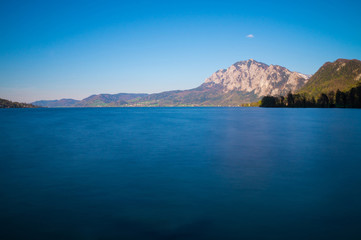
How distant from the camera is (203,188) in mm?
15203

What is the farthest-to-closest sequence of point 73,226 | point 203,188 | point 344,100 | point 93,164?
point 344,100, point 93,164, point 203,188, point 73,226

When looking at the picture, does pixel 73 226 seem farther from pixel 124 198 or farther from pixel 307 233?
pixel 307 233

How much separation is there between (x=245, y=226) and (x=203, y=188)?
5.12 meters

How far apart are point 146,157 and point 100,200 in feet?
41.5

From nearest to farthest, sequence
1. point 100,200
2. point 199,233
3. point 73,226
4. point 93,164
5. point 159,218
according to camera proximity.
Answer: point 199,233, point 73,226, point 159,218, point 100,200, point 93,164

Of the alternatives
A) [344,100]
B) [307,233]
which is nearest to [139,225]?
[307,233]

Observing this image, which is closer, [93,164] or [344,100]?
[93,164]

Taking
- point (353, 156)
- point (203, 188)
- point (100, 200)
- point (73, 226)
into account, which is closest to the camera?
point (73, 226)

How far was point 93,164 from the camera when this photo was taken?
22453mm

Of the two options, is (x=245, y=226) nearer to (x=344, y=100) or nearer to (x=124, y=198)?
(x=124, y=198)

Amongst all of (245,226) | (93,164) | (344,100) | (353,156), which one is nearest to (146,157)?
(93,164)

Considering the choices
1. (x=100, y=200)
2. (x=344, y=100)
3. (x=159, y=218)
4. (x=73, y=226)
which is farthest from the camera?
(x=344, y=100)

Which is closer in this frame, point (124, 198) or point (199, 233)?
point (199, 233)

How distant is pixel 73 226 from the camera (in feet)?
33.3
